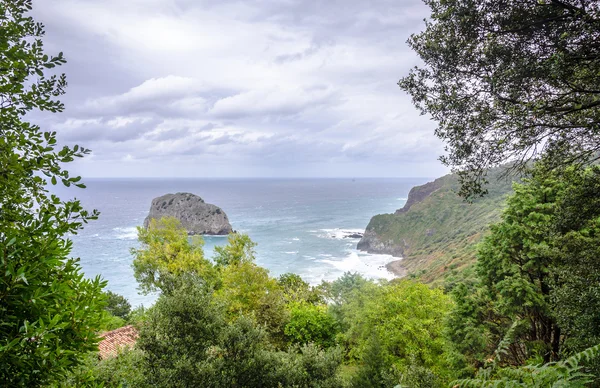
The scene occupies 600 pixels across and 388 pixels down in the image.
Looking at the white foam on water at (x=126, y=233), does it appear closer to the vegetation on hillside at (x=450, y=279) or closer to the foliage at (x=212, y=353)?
the vegetation on hillside at (x=450, y=279)

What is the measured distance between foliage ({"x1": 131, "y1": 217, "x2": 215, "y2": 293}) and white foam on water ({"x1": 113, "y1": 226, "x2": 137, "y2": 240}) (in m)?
74.6

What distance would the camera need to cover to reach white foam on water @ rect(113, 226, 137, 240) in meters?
91.1

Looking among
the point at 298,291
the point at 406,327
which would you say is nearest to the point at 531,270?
the point at 406,327

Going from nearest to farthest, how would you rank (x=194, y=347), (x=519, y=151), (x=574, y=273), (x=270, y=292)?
(x=519, y=151)
(x=574, y=273)
(x=194, y=347)
(x=270, y=292)

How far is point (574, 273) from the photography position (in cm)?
866

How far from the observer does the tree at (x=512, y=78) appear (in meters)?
6.25

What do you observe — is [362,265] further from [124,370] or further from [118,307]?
[124,370]

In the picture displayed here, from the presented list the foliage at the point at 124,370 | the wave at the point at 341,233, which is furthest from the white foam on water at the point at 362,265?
the foliage at the point at 124,370

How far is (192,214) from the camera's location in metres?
107

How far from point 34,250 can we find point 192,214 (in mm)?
109204

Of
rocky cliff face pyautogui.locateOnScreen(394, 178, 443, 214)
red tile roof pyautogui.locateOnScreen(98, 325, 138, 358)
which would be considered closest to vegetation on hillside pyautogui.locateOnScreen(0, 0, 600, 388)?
red tile roof pyautogui.locateOnScreen(98, 325, 138, 358)

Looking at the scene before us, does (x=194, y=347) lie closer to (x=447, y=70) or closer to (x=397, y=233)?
(x=447, y=70)

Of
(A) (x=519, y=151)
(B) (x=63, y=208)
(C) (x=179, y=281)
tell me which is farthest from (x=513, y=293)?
(B) (x=63, y=208)

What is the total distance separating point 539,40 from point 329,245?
3566 inches
